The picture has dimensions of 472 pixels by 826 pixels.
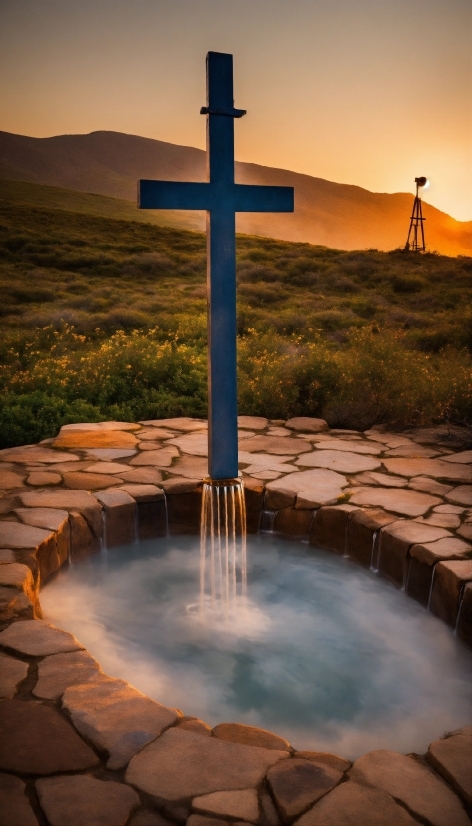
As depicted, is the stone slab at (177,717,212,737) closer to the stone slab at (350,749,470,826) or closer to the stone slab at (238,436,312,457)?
the stone slab at (350,749,470,826)

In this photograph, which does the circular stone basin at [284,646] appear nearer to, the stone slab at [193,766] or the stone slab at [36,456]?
the stone slab at [193,766]

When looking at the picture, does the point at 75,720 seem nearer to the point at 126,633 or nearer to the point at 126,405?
the point at 126,633

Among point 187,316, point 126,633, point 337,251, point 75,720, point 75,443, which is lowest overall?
point 126,633

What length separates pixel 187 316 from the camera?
14227 millimetres

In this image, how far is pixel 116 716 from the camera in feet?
7.40

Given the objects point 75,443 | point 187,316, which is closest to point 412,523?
point 75,443

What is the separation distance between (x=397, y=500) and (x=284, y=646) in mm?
1424

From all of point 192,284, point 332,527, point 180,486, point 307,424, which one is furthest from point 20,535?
point 192,284

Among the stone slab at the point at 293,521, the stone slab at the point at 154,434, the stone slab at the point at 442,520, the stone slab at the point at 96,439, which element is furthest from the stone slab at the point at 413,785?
the stone slab at the point at 154,434

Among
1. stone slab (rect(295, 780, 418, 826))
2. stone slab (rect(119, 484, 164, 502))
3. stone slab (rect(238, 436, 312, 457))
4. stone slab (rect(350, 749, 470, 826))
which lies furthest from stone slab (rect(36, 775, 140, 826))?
stone slab (rect(238, 436, 312, 457))

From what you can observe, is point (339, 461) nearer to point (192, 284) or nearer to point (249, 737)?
point (249, 737)

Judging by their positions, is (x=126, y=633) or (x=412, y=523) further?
(x=412, y=523)

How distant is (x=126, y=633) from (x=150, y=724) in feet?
3.71

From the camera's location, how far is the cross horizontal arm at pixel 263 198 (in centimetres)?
371
